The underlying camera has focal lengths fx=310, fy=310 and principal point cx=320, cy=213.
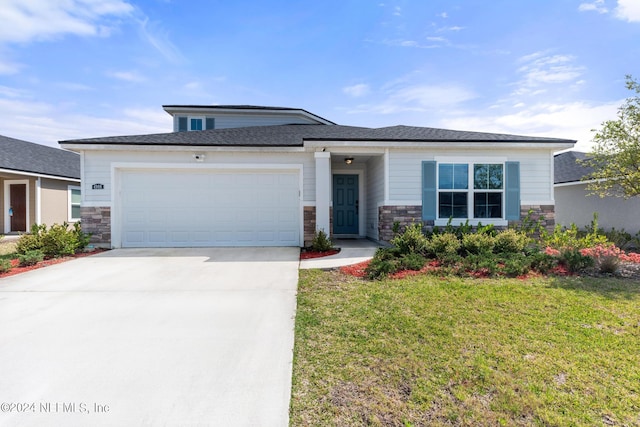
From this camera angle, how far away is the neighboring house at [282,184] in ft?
28.8

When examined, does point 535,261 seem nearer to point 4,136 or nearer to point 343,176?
point 343,176

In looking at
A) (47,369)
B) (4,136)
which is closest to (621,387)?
(47,369)

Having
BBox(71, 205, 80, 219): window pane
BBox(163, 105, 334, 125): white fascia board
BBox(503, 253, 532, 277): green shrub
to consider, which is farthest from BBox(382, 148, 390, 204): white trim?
BBox(71, 205, 80, 219): window pane

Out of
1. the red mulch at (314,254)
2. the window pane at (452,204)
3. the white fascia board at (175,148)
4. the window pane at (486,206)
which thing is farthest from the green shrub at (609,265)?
the white fascia board at (175,148)

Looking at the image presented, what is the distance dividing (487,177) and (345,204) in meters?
4.69

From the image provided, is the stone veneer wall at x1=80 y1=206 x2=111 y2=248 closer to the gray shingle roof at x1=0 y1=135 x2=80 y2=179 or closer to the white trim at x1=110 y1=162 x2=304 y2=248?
the white trim at x1=110 y1=162 x2=304 y2=248

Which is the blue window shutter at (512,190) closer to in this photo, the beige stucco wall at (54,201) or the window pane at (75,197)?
the beige stucco wall at (54,201)

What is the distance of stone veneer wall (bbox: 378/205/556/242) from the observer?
8781mm

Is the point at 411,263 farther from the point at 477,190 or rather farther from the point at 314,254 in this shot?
the point at 477,190

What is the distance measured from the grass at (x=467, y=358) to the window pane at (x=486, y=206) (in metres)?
4.31

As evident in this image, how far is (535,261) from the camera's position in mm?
5965

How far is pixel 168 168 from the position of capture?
903 centimetres

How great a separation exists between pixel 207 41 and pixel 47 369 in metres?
9.06

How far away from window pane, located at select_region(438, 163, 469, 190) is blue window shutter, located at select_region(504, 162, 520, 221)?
1158 millimetres
